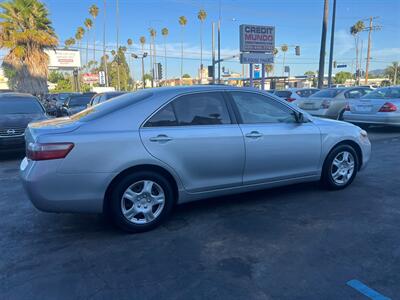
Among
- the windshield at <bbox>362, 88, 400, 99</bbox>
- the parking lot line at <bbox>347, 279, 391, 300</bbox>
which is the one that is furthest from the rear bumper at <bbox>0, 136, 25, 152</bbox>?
the windshield at <bbox>362, 88, 400, 99</bbox>

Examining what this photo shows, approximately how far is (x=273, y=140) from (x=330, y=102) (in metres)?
8.75

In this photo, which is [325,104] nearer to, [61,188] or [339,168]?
[339,168]

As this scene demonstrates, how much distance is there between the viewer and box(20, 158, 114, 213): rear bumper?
11.2ft

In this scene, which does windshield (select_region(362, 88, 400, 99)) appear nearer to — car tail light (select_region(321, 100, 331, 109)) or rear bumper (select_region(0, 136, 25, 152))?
car tail light (select_region(321, 100, 331, 109))

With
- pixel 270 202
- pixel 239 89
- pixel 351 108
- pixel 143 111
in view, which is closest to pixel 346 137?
pixel 270 202

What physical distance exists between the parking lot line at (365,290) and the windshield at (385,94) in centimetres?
934

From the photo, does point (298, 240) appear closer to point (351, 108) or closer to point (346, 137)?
point (346, 137)

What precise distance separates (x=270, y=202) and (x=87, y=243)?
93.2 inches

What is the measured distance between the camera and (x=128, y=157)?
143 inches

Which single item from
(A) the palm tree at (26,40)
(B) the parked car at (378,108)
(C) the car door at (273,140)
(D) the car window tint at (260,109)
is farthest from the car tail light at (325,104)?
(A) the palm tree at (26,40)

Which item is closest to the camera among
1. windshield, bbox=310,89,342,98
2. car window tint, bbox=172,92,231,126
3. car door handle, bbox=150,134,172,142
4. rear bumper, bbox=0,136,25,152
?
car door handle, bbox=150,134,172,142

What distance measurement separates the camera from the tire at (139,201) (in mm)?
3680

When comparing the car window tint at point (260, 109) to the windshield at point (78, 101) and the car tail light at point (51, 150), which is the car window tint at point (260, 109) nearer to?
the car tail light at point (51, 150)

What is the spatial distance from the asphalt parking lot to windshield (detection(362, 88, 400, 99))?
22.4ft
